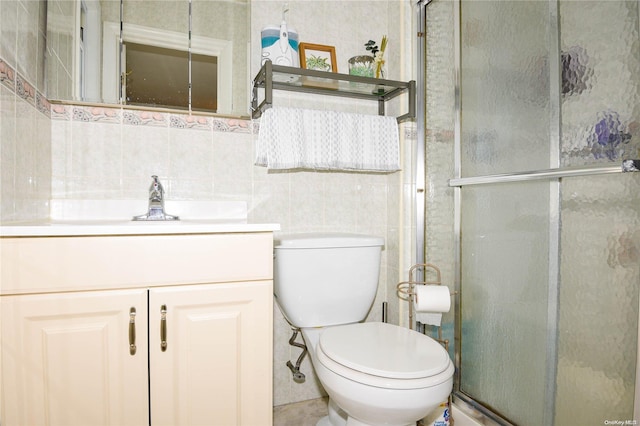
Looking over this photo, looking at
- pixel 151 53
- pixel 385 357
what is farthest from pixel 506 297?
pixel 151 53

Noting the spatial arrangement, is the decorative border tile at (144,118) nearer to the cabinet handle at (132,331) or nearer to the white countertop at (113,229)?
the white countertop at (113,229)

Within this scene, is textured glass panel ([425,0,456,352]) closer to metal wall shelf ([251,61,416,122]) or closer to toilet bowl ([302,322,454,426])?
metal wall shelf ([251,61,416,122])

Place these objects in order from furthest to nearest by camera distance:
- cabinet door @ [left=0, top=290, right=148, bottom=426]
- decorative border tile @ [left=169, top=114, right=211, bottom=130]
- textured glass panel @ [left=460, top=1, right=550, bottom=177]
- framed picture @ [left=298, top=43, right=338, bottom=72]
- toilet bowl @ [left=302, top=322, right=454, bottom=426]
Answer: framed picture @ [left=298, top=43, right=338, bottom=72]
decorative border tile @ [left=169, top=114, right=211, bottom=130]
textured glass panel @ [left=460, top=1, right=550, bottom=177]
toilet bowl @ [left=302, top=322, right=454, bottom=426]
cabinet door @ [left=0, top=290, right=148, bottom=426]

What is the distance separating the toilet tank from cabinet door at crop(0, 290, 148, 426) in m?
0.53

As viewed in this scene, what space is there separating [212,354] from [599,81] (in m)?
1.33

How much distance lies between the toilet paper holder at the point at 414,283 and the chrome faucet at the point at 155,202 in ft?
3.29

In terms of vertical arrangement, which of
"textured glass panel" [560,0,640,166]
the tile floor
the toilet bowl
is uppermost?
"textured glass panel" [560,0,640,166]

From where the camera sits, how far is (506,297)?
1.30 metres

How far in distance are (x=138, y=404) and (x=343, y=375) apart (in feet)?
1.86

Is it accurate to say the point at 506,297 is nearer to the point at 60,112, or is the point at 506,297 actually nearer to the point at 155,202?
the point at 155,202

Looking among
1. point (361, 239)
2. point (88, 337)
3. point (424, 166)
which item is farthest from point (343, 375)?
point (424, 166)

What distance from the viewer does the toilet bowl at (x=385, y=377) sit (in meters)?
1.00

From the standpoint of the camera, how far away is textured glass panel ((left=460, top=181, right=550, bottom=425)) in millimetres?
1169

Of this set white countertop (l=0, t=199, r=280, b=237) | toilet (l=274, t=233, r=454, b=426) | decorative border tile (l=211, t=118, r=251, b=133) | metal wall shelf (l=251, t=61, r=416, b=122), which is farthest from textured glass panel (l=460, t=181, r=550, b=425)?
decorative border tile (l=211, t=118, r=251, b=133)
